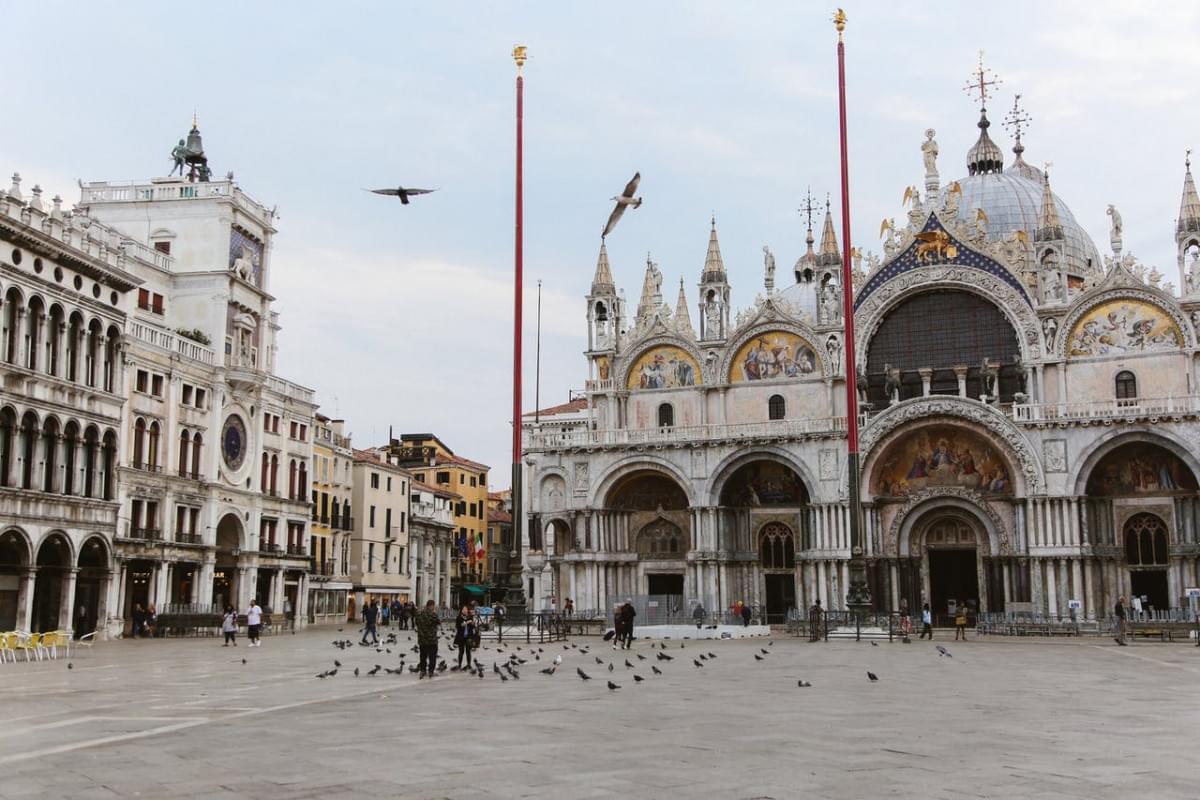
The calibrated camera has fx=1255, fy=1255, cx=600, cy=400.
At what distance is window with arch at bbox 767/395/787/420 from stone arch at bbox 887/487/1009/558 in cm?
687

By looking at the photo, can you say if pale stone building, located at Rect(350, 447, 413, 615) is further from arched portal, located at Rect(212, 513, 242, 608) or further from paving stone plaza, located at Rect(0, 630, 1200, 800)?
paving stone plaza, located at Rect(0, 630, 1200, 800)

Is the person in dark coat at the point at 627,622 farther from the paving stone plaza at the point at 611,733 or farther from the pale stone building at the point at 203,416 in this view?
the pale stone building at the point at 203,416

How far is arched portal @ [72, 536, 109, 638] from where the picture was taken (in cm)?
4412

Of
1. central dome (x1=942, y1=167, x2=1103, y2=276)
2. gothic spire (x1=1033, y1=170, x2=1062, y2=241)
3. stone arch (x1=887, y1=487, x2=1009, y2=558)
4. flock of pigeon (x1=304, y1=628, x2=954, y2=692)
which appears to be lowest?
→ flock of pigeon (x1=304, y1=628, x2=954, y2=692)

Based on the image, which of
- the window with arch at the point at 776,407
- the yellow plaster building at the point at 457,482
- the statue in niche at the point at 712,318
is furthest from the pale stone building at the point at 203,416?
the yellow plaster building at the point at 457,482

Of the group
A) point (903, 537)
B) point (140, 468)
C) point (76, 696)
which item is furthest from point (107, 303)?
point (903, 537)

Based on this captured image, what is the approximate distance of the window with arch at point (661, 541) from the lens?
188ft

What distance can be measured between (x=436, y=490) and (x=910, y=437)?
44.2 m

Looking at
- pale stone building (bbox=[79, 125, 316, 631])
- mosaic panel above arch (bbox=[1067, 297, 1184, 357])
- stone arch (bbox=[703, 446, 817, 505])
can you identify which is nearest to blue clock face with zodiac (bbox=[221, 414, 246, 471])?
pale stone building (bbox=[79, 125, 316, 631])

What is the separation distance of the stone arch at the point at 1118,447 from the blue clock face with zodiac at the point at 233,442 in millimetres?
35136

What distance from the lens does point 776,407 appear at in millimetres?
55812

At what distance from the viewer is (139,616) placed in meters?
46.8

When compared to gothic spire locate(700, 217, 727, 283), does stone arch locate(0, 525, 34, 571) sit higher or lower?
lower

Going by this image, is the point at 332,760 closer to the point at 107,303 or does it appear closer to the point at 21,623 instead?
the point at 21,623
